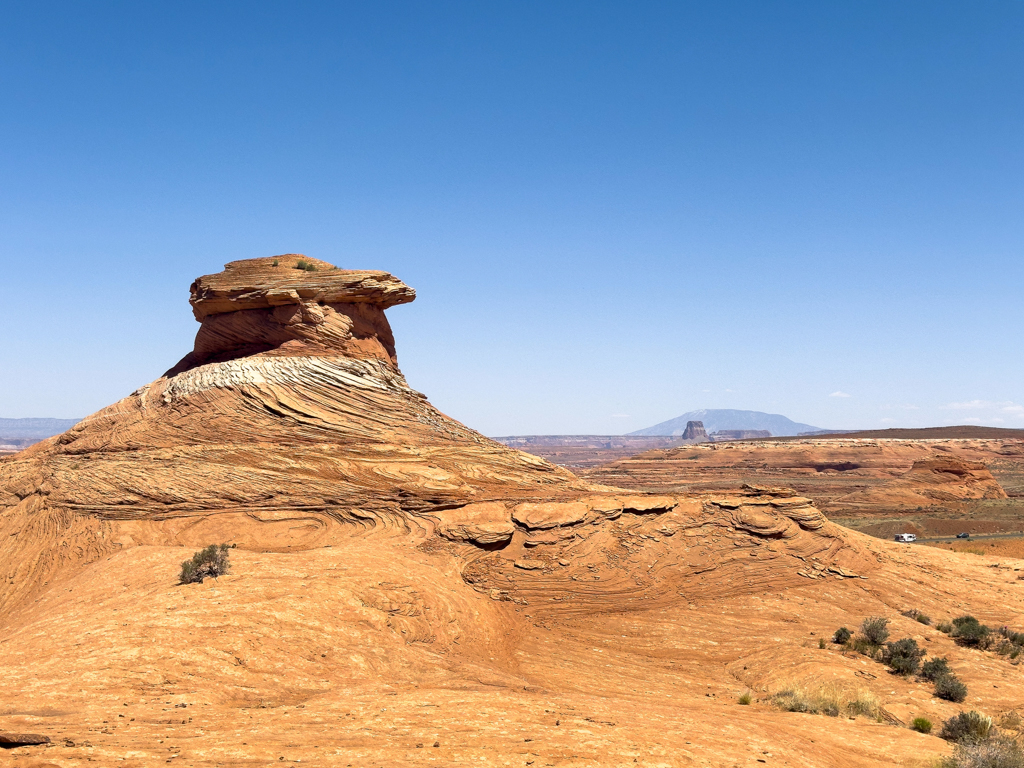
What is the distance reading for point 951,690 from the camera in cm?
1516

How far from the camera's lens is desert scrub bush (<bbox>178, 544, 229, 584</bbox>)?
50.8ft

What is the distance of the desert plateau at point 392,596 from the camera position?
32.7ft

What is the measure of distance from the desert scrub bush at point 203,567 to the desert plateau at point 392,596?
0.44 m

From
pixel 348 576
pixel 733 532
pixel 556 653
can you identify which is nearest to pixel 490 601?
pixel 556 653

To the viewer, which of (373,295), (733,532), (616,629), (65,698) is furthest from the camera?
(373,295)

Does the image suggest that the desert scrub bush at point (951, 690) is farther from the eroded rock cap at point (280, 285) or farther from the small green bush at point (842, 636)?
the eroded rock cap at point (280, 285)

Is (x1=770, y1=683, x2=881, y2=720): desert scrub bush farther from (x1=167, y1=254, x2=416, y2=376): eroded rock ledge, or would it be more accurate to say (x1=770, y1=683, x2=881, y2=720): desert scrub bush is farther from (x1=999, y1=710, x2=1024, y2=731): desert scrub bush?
(x1=167, y1=254, x2=416, y2=376): eroded rock ledge

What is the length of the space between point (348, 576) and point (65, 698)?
22.3 ft

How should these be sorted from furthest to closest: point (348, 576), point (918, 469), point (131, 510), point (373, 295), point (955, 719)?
point (918, 469) < point (373, 295) < point (131, 510) < point (348, 576) < point (955, 719)

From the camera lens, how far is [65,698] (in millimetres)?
10148

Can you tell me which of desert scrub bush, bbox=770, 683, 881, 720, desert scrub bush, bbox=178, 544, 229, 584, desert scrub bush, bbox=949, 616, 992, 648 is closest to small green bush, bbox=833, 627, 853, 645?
desert scrub bush, bbox=770, 683, 881, 720

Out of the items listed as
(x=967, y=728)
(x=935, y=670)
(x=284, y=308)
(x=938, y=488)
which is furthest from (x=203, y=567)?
(x=938, y=488)

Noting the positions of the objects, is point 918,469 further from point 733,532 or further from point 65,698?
point 65,698

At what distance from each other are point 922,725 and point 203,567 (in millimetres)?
15472
